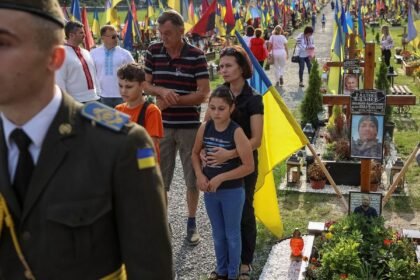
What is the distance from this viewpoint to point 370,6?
49.0m

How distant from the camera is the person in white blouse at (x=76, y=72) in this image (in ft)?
18.9

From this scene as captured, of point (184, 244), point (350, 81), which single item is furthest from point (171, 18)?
point (350, 81)

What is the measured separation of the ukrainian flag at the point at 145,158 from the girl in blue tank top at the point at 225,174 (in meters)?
2.23

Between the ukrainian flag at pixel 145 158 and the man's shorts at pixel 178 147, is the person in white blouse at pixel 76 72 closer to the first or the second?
the man's shorts at pixel 178 147

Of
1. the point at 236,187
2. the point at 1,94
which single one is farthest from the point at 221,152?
the point at 1,94

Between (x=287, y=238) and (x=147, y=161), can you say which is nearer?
(x=147, y=161)

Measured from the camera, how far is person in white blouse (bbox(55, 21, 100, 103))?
5.76 meters

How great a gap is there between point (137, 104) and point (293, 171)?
3193mm

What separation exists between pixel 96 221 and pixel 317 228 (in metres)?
3.55

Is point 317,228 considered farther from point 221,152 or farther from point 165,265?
point 165,265

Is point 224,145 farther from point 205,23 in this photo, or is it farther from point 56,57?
point 205,23

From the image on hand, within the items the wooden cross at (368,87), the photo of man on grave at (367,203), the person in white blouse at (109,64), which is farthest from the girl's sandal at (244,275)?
the person in white blouse at (109,64)

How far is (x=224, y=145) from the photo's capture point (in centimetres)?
389

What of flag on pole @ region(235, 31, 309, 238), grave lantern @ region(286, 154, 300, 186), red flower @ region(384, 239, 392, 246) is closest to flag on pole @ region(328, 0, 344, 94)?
grave lantern @ region(286, 154, 300, 186)
